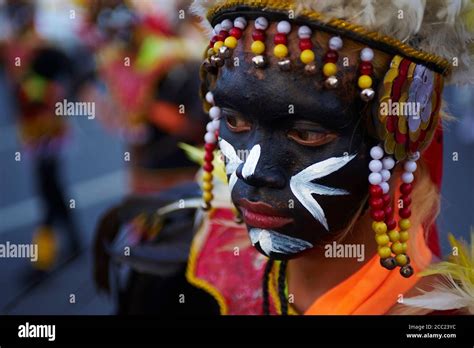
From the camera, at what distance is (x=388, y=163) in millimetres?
1913

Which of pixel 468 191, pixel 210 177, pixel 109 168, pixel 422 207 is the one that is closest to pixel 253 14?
pixel 210 177

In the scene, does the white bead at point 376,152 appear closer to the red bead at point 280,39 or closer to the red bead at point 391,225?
the red bead at point 391,225

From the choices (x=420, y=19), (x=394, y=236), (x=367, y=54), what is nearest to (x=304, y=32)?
(x=367, y=54)

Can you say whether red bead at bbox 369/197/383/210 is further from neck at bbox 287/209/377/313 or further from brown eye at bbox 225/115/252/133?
Answer: brown eye at bbox 225/115/252/133

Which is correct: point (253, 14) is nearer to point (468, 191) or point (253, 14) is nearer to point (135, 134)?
point (468, 191)

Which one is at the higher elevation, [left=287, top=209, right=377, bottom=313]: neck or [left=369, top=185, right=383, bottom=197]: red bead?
[left=369, top=185, right=383, bottom=197]: red bead

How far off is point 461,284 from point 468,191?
1.13 meters

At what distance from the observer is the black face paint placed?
6.00ft

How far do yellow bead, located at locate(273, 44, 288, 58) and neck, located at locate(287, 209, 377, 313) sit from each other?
0.54 meters

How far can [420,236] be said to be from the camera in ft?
7.09

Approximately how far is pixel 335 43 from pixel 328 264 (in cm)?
71

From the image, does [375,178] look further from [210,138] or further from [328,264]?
[210,138]

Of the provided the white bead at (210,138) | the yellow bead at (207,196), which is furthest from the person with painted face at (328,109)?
the yellow bead at (207,196)

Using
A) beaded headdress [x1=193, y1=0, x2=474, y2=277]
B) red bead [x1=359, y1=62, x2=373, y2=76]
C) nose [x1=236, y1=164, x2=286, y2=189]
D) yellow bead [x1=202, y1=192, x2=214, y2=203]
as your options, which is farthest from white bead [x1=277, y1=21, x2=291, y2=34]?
yellow bead [x1=202, y1=192, x2=214, y2=203]
